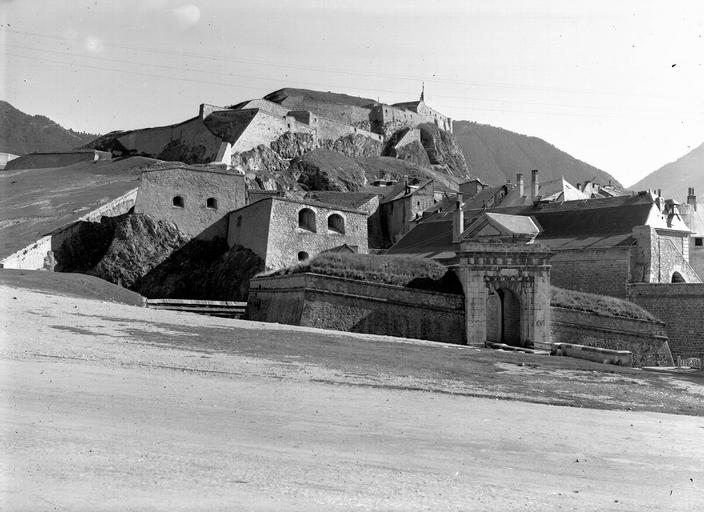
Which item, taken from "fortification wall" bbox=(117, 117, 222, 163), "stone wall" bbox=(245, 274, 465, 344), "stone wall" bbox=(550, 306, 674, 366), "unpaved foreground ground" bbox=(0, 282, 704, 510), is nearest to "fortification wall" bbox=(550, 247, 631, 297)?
"stone wall" bbox=(550, 306, 674, 366)

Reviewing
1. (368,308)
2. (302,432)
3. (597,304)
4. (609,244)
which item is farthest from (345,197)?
(302,432)

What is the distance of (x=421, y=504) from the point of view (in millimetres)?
7250

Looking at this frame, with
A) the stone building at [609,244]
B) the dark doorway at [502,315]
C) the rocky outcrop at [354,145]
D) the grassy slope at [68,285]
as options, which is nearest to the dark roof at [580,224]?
the stone building at [609,244]

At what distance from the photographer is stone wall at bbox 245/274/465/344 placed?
105ft

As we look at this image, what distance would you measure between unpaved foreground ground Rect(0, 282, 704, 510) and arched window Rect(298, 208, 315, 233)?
1279 inches

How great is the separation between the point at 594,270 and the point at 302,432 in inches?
1514

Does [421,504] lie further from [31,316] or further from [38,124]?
[38,124]

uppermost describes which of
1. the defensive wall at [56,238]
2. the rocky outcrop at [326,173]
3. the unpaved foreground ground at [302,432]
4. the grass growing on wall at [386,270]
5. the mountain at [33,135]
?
the mountain at [33,135]

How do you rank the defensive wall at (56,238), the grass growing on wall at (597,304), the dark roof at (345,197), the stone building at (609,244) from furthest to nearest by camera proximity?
the dark roof at (345,197), the defensive wall at (56,238), the stone building at (609,244), the grass growing on wall at (597,304)

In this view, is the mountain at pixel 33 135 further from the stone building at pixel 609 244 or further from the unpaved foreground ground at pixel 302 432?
the unpaved foreground ground at pixel 302 432

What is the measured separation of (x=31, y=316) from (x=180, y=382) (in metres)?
8.45

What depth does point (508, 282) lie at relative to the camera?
1339 inches

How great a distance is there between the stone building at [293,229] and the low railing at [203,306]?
834 cm

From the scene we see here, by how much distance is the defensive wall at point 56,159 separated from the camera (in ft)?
290
